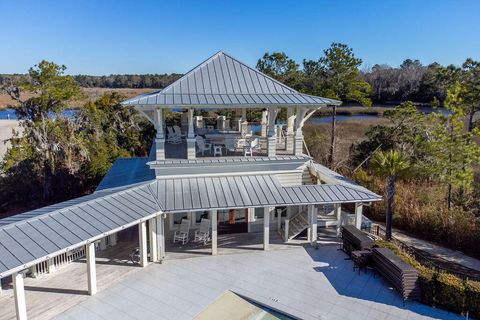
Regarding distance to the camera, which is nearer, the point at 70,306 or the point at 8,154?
the point at 70,306

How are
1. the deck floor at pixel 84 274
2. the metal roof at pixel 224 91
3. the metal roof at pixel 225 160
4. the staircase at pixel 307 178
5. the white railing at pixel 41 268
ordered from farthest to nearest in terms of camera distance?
the staircase at pixel 307 178 → the metal roof at pixel 225 160 → the metal roof at pixel 224 91 → the white railing at pixel 41 268 → the deck floor at pixel 84 274

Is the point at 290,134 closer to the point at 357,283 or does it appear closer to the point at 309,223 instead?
the point at 309,223

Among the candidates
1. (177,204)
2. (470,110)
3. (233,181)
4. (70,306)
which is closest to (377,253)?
(233,181)

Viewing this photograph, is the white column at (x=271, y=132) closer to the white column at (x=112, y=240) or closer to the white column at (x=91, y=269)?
the white column at (x=112, y=240)

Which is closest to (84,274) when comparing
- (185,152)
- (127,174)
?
(127,174)

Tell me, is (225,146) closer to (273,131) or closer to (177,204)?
(273,131)

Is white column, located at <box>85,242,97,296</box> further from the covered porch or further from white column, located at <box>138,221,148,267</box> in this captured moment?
the covered porch

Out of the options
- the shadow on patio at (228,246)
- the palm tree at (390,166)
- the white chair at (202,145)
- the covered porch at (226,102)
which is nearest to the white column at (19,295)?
the shadow on patio at (228,246)
